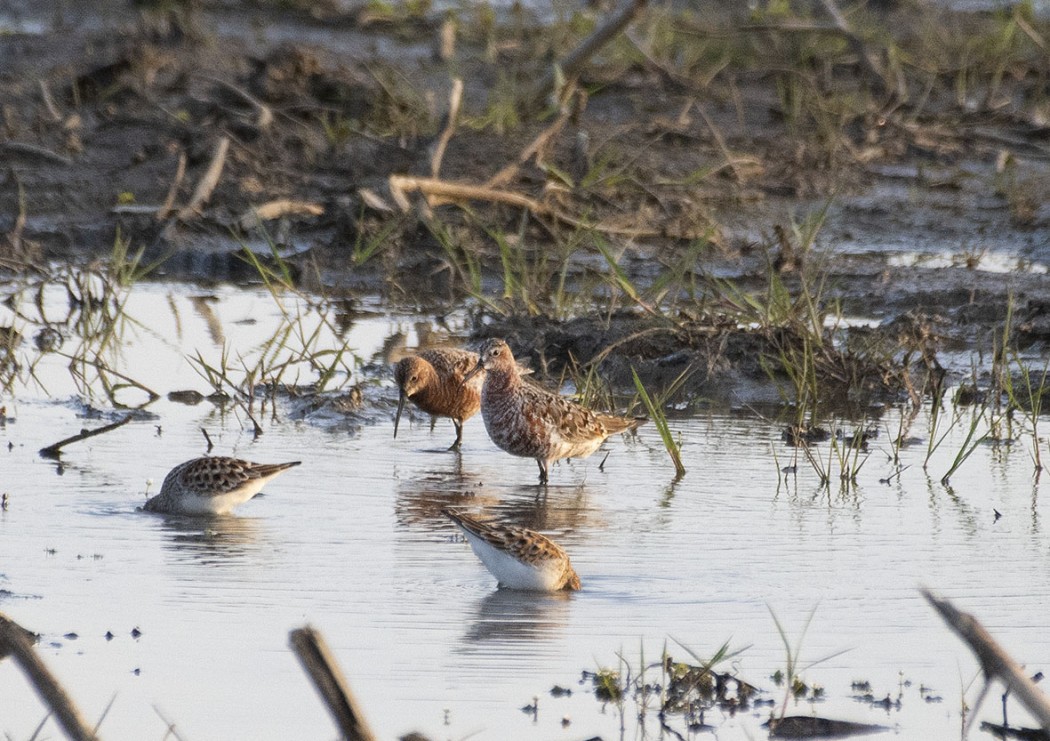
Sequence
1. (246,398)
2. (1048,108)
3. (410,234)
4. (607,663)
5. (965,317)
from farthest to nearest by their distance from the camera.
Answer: (1048,108)
(410,234)
(965,317)
(246,398)
(607,663)

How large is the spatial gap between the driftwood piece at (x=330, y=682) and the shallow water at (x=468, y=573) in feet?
6.90

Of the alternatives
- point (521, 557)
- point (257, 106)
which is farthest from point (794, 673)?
point (257, 106)

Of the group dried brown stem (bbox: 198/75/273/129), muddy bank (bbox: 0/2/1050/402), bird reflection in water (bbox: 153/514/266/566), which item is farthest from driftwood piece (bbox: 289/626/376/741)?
dried brown stem (bbox: 198/75/273/129)

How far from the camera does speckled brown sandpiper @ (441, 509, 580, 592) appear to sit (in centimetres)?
572

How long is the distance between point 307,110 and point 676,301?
5629 millimetres

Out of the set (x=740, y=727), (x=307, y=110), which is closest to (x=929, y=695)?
(x=740, y=727)

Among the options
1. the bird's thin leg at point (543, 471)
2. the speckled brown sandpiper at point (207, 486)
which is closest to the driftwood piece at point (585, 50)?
the bird's thin leg at point (543, 471)

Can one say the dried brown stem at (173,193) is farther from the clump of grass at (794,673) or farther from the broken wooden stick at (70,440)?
the clump of grass at (794,673)

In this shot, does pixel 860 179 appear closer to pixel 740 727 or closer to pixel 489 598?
pixel 489 598

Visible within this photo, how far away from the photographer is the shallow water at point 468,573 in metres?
4.80

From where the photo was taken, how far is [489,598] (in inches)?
229

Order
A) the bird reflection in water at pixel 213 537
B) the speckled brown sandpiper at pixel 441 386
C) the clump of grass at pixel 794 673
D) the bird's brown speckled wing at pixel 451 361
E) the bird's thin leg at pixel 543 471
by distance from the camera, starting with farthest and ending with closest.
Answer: the bird's brown speckled wing at pixel 451 361 < the speckled brown sandpiper at pixel 441 386 < the bird's thin leg at pixel 543 471 < the bird reflection in water at pixel 213 537 < the clump of grass at pixel 794 673

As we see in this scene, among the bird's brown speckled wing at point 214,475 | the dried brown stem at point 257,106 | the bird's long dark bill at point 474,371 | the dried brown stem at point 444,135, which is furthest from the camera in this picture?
A: the dried brown stem at point 257,106

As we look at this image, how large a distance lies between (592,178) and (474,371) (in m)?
4.80
